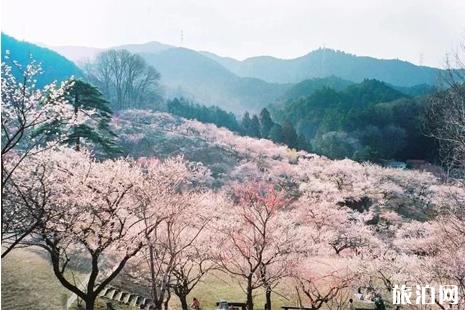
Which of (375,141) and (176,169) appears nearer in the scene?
(176,169)

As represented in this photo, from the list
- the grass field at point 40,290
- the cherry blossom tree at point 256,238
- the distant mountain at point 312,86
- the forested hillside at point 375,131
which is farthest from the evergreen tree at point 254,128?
the grass field at point 40,290

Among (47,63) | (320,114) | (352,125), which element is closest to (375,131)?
(352,125)

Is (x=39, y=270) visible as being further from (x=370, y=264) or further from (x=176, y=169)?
(x=370, y=264)

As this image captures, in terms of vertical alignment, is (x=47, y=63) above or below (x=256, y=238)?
above

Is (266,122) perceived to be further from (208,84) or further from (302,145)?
(208,84)

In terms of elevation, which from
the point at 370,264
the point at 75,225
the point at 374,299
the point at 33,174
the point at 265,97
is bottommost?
the point at 374,299

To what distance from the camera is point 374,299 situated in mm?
25062

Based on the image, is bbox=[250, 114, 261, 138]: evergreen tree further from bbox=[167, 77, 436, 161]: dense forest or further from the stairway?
the stairway

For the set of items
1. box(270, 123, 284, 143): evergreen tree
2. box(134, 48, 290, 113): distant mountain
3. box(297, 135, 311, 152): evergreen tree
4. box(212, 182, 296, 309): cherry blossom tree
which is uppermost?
box(134, 48, 290, 113): distant mountain

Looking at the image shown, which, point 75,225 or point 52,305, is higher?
point 75,225

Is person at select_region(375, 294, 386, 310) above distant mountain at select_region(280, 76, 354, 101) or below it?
below

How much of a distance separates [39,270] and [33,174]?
7.94 metres

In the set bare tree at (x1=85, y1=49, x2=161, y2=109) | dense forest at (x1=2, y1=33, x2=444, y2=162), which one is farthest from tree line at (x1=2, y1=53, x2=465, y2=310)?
bare tree at (x1=85, y1=49, x2=161, y2=109)

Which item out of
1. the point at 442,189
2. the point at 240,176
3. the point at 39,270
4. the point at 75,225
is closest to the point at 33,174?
the point at 75,225
